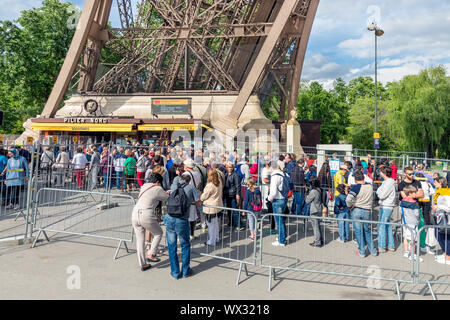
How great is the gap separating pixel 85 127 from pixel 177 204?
20.6 m

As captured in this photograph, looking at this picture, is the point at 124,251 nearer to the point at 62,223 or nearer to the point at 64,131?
the point at 62,223

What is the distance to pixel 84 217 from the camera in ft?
27.4

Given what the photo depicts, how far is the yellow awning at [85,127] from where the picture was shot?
22.5m

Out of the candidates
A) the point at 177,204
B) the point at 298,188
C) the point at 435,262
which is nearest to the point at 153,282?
the point at 177,204

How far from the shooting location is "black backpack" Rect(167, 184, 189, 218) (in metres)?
4.94

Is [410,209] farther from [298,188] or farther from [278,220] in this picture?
[298,188]

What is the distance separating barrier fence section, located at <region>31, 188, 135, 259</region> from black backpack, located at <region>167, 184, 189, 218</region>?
1570mm

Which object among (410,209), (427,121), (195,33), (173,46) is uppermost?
(195,33)

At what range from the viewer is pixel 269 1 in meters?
28.2

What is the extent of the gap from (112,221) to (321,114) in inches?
1415

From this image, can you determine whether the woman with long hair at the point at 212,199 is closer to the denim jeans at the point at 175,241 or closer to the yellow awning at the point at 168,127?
the denim jeans at the point at 175,241
